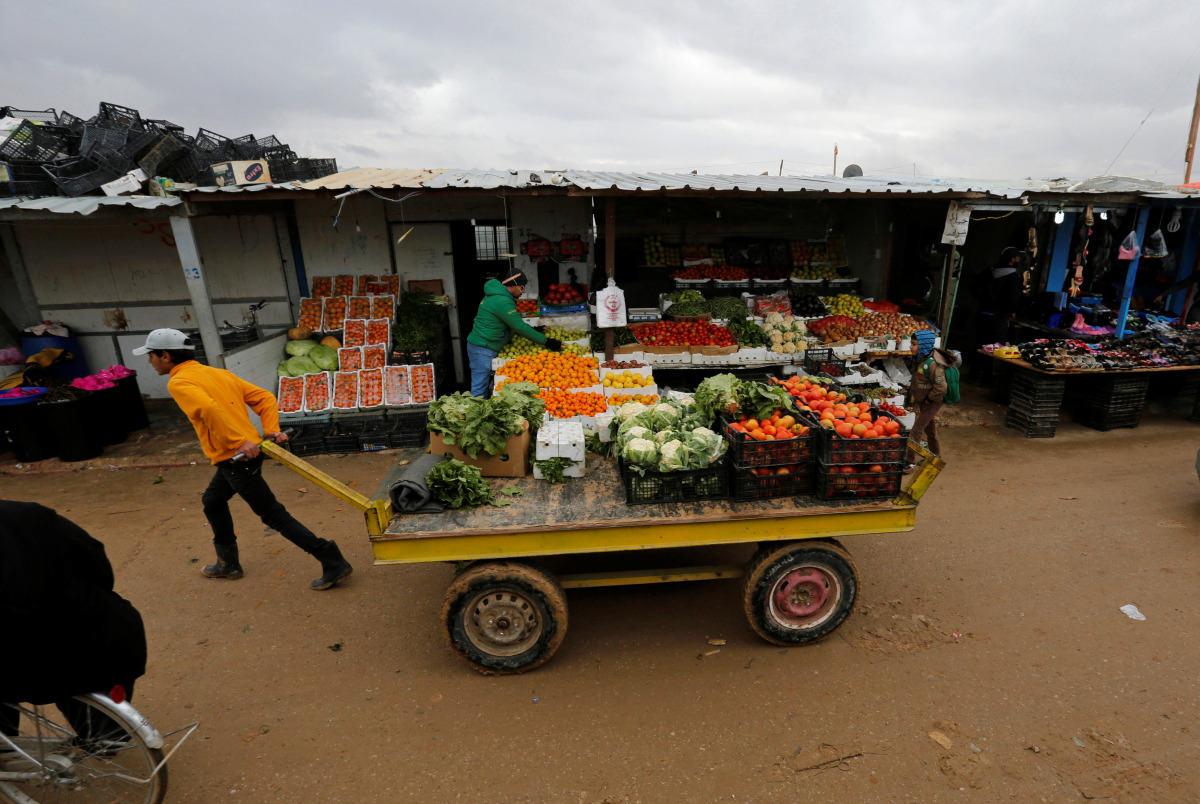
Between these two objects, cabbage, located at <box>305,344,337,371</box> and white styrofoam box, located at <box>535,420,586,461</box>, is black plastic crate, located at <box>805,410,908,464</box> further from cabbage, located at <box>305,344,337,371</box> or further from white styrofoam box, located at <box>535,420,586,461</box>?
cabbage, located at <box>305,344,337,371</box>

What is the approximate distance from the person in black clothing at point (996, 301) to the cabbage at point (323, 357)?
452 inches

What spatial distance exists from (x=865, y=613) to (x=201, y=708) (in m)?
4.80

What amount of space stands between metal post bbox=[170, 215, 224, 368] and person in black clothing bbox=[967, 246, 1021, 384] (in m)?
12.6

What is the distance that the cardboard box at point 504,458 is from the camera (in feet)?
14.3

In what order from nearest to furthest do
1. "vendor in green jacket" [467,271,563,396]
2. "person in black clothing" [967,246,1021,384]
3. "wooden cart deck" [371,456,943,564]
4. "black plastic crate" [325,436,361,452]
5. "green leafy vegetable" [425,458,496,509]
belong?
"wooden cart deck" [371,456,943,564] < "green leafy vegetable" [425,458,496,509] < "vendor in green jacket" [467,271,563,396] < "black plastic crate" [325,436,361,452] < "person in black clothing" [967,246,1021,384]

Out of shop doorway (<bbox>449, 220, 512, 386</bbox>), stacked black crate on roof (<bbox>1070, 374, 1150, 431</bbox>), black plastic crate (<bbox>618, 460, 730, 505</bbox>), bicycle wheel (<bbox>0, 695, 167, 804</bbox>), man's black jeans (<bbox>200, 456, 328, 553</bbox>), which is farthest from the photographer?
shop doorway (<bbox>449, 220, 512, 386</bbox>)

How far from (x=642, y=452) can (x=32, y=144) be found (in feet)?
37.4

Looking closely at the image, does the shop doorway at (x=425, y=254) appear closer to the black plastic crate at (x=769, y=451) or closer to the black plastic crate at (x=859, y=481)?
the black plastic crate at (x=769, y=451)

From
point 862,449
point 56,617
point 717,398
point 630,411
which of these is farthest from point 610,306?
point 56,617

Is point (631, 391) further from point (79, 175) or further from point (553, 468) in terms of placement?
point (79, 175)

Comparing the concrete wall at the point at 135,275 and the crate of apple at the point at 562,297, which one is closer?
the crate of apple at the point at 562,297

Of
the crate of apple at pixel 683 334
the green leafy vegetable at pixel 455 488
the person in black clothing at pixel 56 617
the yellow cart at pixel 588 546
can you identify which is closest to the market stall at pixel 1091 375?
the crate of apple at pixel 683 334

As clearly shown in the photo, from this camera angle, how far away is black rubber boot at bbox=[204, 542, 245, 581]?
510cm

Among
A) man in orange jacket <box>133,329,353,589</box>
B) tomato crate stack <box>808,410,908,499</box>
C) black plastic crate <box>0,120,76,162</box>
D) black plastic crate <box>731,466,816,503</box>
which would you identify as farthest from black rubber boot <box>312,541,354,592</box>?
black plastic crate <box>0,120,76,162</box>
